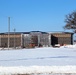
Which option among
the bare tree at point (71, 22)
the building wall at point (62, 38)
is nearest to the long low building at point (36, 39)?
the building wall at point (62, 38)

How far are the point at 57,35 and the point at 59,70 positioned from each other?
147 m

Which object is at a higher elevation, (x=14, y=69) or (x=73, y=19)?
(x=73, y=19)

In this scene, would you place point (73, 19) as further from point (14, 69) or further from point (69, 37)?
point (69, 37)

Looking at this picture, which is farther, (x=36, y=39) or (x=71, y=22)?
(x=36, y=39)

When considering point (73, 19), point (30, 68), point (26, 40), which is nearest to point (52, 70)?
point (30, 68)

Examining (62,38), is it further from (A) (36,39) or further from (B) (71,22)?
(B) (71,22)

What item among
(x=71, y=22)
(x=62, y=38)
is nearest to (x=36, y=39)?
(x=62, y=38)

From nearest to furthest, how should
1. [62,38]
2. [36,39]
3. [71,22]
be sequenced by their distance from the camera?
1. [71,22]
2. [36,39]
3. [62,38]

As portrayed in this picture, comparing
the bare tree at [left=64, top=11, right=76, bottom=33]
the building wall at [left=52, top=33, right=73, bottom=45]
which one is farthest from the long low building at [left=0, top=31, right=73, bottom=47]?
the bare tree at [left=64, top=11, right=76, bottom=33]

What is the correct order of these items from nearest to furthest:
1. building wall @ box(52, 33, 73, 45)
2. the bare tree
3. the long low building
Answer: the bare tree, the long low building, building wall @ box(52, 33, 73, 45)

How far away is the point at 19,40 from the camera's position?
152 metres

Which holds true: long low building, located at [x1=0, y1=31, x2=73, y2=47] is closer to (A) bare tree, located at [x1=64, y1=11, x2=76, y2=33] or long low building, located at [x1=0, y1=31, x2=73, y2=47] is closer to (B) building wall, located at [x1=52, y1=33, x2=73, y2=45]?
(B) building wall, located at [x1=52, y1=33, x2=73, y2=45]

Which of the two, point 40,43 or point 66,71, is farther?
point 40,43

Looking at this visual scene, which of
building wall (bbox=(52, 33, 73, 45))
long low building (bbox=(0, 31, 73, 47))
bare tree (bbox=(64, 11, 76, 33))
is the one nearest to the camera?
bare tree (bbox=(64, 11, 76, 33))
